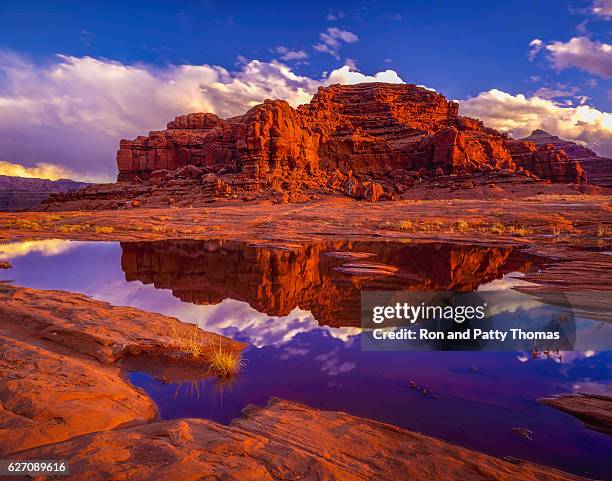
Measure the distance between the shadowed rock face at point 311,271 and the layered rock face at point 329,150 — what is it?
40.3m

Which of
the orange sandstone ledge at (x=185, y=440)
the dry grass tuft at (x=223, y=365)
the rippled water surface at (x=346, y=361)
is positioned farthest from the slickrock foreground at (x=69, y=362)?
the rippled water surface at (x=346, y=361)

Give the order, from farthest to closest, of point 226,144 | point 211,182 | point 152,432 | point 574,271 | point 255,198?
point 226,144 < point 211,182 < point 255,198 < point 574,271 < point 152,432

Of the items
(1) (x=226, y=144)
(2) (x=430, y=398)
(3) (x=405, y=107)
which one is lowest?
(2) (x=430, y=398)

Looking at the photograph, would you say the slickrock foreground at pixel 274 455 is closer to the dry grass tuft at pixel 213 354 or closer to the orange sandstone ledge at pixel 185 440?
the orange sandstone ledge at pixel 185 440

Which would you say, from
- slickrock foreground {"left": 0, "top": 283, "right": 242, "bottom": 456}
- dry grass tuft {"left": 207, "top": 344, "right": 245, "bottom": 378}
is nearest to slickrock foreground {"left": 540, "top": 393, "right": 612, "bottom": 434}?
dry grass tuft {"left": 207, "top": 344, "right": 245, "bottom": 378}

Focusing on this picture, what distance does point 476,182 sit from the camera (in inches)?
2591

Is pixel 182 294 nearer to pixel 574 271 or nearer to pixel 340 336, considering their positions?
pixel 340 336

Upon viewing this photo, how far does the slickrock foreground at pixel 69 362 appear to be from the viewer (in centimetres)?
359

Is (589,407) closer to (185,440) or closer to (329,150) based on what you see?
(185,440)

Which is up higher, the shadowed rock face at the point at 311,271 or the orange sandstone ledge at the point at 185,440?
the shadowed rock face at the point at 311,271

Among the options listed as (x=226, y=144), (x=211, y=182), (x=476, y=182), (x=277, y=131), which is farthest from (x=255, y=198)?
(x=476, y=182)

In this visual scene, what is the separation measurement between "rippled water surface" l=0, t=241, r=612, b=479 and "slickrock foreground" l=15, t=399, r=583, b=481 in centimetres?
49

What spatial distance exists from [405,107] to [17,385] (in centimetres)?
11923

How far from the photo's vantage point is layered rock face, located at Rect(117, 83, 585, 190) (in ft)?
225
